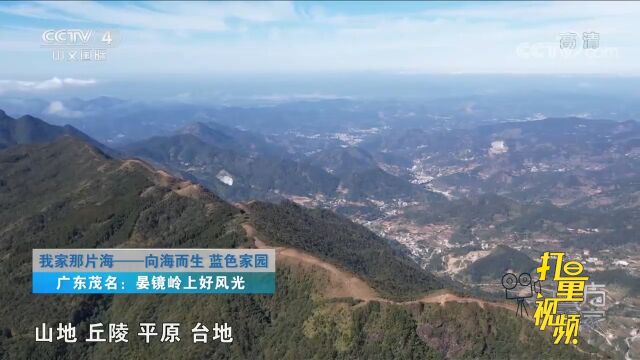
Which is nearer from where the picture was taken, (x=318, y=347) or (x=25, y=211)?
(x=318, y=347)

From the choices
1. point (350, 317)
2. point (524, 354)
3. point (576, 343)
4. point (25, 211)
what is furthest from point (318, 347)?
point (25, 211)

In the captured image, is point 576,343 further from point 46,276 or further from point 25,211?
point 25,211
